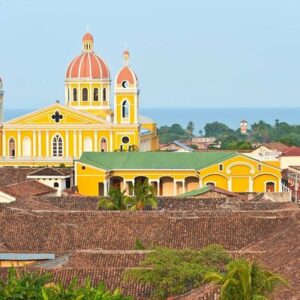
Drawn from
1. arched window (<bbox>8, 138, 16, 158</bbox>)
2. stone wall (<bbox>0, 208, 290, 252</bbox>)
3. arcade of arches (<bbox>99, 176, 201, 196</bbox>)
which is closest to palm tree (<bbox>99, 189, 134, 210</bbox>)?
stone wall (<bbox>0, 208, 290, 252</bbox>)

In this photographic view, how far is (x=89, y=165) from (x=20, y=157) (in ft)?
36.9

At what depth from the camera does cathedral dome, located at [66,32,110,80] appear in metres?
78.8

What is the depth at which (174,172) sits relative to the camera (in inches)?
2566

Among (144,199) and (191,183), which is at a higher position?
(144,199)

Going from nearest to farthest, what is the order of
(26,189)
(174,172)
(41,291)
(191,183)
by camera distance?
(41,291) < (26,189) < (174,172) < (191,183)

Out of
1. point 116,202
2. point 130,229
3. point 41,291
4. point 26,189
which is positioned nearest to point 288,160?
point 26,189

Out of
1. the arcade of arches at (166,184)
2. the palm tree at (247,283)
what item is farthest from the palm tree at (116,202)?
the palm tree at (247,283)

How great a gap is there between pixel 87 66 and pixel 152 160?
14576 mm

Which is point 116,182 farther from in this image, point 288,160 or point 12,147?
point 288,160

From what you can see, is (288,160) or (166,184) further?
(288,160)

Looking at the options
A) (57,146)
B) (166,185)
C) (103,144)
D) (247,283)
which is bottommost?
(166,185)

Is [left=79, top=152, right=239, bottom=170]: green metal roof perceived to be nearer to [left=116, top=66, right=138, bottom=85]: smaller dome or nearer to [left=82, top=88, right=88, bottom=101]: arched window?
[left=116, top=66, right=138, bottom=85]: smaller dome

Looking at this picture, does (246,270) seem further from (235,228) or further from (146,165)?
(146,165)

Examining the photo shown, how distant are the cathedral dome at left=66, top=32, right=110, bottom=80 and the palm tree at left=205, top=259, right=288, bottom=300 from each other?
55.3m
